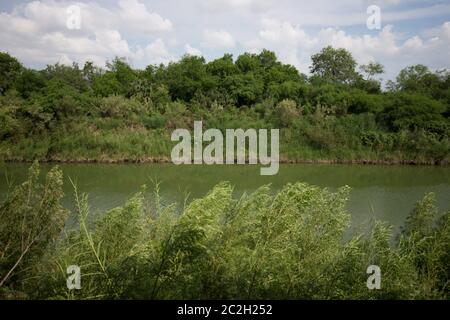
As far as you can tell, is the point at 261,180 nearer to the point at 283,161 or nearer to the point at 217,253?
the point at 283,161

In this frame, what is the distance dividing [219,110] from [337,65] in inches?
589

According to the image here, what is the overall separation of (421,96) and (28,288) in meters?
32.4

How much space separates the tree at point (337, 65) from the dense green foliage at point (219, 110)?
78.2 inches

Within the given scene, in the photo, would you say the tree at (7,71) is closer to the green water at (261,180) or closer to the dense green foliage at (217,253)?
the green water at (261,180)

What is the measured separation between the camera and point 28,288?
18.0 feet

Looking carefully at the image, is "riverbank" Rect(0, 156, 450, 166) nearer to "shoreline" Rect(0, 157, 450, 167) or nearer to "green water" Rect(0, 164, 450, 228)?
"shoreline" Rect(0, 157, 450, 167)

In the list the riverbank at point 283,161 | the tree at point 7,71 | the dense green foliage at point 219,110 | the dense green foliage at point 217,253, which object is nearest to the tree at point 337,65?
the dense green foliage at point 219,110

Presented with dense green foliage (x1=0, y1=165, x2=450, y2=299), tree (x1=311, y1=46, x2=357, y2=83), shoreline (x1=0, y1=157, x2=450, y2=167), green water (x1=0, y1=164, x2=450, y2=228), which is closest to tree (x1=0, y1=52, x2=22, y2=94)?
shoreline (x1=0, y1=157, x2=450, y2=167)

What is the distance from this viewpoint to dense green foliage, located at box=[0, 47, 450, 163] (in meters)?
31.2

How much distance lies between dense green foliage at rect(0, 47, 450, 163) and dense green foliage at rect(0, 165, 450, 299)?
81.5ft

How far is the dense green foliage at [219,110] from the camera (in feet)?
102

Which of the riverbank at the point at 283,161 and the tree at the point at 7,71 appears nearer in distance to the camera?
the riverbank at the point at 283,161
